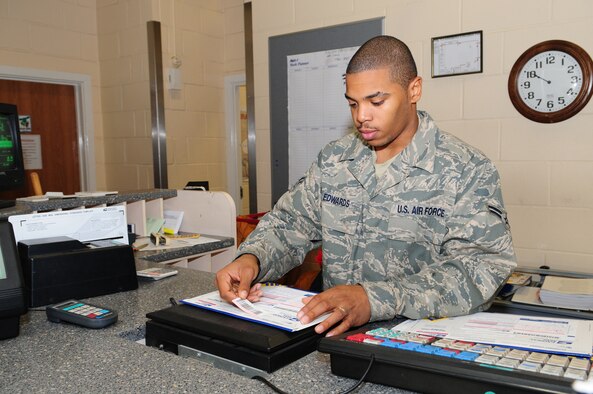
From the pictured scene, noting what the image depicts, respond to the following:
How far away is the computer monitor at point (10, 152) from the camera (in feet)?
7.87

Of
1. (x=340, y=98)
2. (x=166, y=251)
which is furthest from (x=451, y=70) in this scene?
(x=166, y=251)

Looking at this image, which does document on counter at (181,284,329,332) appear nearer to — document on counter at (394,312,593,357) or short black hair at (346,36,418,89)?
document on counter at (394,312,593,357)

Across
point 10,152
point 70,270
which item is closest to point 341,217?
point 70,270

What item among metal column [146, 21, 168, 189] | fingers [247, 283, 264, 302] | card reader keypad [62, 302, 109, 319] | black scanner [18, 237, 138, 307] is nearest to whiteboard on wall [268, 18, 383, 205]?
metal column [146, 21, 168, 189]

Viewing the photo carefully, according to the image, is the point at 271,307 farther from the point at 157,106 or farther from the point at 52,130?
the point at 52,130

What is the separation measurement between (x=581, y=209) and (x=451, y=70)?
2.86 ft

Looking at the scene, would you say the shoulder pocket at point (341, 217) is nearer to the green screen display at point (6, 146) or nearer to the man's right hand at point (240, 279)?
the man's right hand at point (240, 279)

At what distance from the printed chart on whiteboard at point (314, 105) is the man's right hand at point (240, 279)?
181 cm

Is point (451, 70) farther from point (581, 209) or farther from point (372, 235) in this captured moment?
point (372, 235)

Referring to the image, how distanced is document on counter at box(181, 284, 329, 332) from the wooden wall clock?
63.5 inches

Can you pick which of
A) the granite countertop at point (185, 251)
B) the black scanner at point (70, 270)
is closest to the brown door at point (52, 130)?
the granite countertop at point (185, 251)

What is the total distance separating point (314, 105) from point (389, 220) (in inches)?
71.4

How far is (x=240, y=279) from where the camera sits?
1312 millimetres

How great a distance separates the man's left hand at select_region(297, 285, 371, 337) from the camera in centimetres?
104
